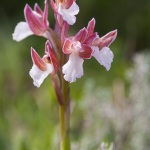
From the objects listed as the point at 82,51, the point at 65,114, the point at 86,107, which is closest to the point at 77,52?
the point at 82,51

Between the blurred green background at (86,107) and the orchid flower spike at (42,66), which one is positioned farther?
the blurred green background at (86,107)

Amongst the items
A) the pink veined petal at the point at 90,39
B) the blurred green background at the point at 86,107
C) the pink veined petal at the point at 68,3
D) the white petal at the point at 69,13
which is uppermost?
the pink veined petal at the point at 68,3

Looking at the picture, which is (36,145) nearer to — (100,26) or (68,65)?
(68,65)

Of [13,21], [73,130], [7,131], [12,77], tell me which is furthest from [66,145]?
[13,21]

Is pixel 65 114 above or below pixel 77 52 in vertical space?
below

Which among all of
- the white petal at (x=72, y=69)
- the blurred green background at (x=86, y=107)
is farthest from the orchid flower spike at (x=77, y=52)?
the blurred green background at (x=86, y=107)

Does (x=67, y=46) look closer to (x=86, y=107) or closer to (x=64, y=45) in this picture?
(x=64, y=45)

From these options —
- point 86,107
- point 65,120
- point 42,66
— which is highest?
point 42,66

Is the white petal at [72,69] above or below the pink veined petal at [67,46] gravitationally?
below

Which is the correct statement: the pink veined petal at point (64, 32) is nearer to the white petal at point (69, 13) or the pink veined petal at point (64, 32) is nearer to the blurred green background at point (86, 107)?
the white petal at point (69, 13)
